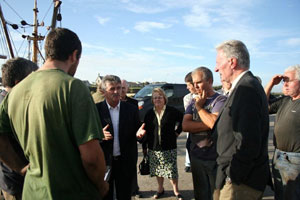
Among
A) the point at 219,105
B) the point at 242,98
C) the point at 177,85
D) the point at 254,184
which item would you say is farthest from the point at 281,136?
the point at 177,85

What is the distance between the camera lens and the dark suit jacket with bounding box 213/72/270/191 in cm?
164

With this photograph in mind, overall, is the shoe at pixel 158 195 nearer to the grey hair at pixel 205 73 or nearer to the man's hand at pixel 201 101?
the man's hand at pixel 201 101

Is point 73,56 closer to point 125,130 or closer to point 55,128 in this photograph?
point 55,128

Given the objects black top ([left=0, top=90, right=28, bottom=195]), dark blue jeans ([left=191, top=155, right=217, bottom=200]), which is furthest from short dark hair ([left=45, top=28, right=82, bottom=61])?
dark blue jeans ([left=191, top=155, right=217, bottom=200])

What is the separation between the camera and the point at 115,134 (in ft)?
9.54

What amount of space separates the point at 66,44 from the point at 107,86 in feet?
4.96

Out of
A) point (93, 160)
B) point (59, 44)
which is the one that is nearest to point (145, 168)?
point (93, 160)

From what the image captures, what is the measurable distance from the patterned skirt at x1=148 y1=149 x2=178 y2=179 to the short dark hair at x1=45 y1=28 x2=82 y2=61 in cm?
274

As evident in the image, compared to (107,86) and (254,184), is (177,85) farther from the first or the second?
(254,184)

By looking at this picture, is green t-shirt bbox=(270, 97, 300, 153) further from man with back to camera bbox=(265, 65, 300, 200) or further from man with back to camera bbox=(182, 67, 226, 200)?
man with back to camera bbox=(182, 67, 226, 200)

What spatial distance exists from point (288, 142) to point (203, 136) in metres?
1.07

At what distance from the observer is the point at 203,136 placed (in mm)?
2670

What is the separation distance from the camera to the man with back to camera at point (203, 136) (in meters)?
2.58

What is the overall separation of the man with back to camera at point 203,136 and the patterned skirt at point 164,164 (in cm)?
92
